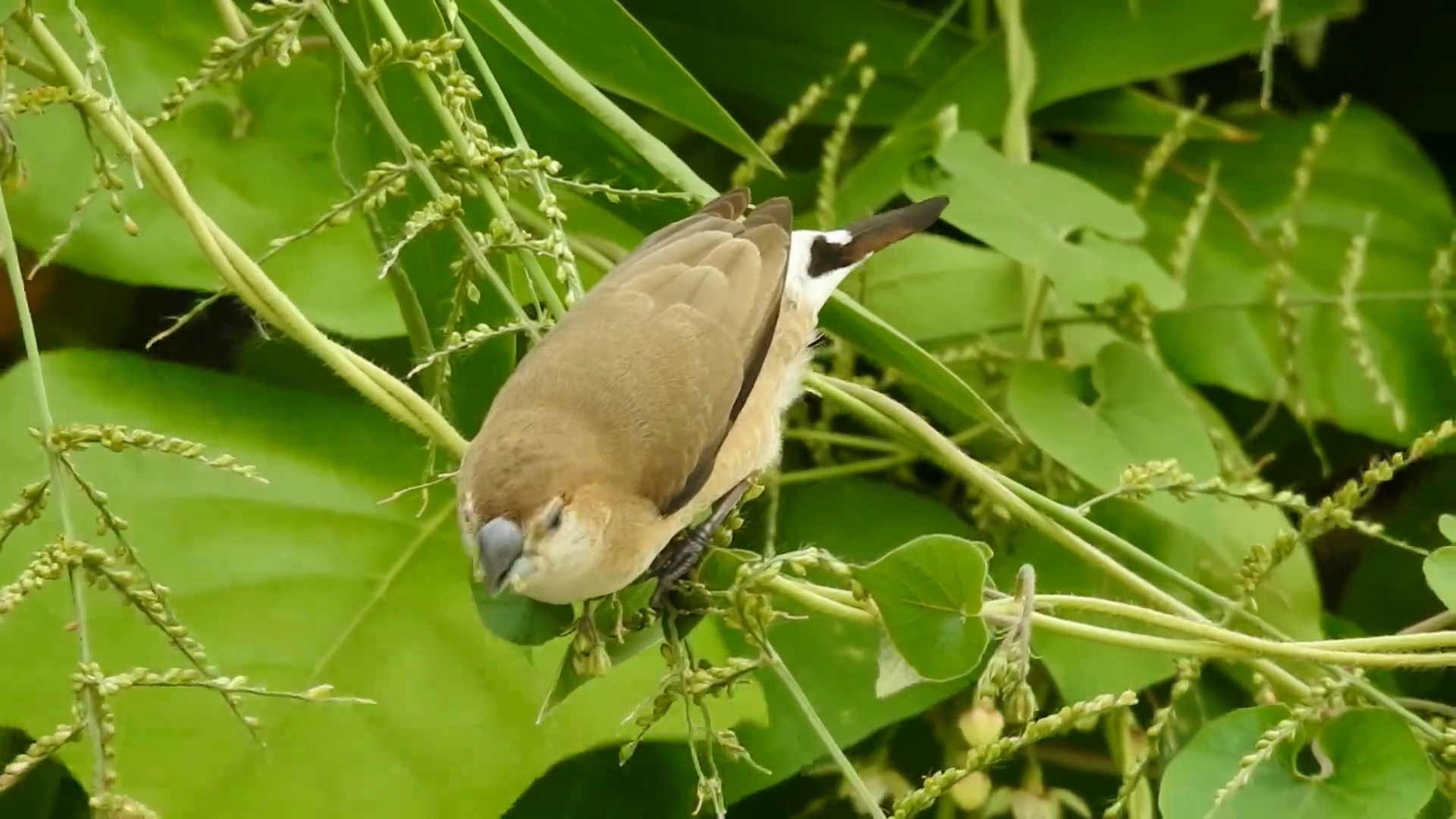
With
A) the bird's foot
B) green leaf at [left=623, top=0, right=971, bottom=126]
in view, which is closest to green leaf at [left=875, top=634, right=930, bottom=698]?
the bird's foot

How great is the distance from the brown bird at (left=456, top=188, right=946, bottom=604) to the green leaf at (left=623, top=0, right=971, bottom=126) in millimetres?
447

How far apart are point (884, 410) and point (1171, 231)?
2.50 ft

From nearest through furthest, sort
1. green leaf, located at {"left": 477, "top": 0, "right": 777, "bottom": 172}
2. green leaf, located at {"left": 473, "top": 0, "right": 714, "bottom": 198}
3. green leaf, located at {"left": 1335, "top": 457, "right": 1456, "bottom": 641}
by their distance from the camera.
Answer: green leaf, located at {"left": 473, "top": 0, "right": 714, "bottom": 198}
green leaf, located at {"left": 477, "top": 0, "right": 777, "bottom": 172}
green leaf, located at {"left": 1335, "top": 457, "right": 1456, "bottom": 641}

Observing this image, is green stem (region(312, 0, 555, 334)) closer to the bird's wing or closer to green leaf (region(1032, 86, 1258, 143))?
the bird's wing

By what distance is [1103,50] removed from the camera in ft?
4.91

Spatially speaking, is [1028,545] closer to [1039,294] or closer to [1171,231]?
[1039,294]

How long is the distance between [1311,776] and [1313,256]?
0.85 meters

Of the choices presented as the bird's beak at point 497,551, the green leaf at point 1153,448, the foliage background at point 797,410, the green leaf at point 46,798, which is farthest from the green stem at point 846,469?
the green leaf at point 46,798

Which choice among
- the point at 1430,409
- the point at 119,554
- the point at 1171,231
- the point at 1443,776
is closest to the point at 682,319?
the point at 119,554

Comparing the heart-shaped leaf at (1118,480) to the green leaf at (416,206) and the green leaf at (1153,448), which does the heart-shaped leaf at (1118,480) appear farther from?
the green leaf at (416,206)

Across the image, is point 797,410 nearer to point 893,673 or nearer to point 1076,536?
point 1076,536

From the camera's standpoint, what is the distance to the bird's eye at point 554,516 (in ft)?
2.61

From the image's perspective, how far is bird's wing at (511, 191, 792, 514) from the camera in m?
0.89

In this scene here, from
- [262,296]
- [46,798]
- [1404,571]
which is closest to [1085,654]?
[1404,571]
